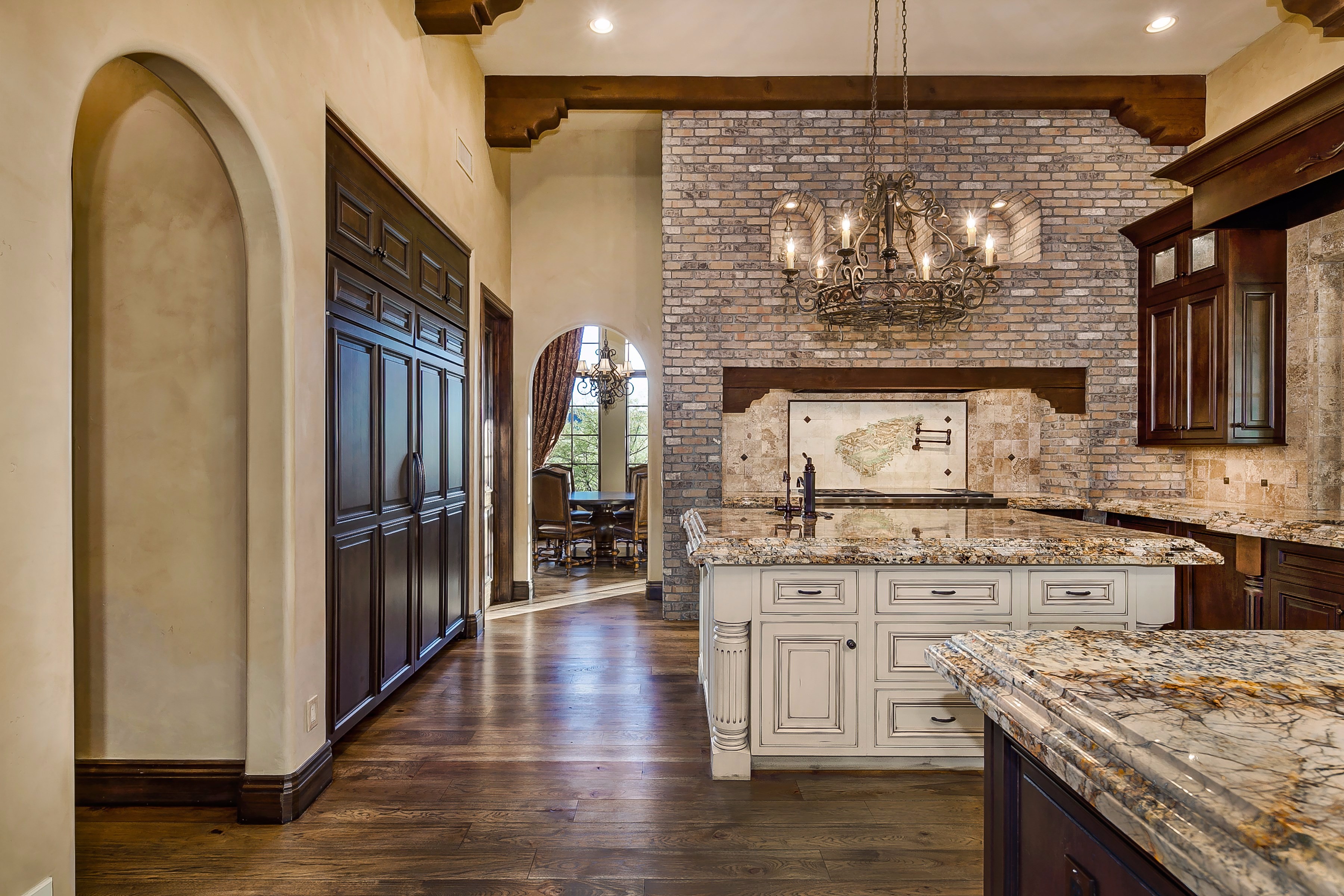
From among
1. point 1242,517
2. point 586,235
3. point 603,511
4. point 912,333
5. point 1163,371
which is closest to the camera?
Answer: point 1242,517

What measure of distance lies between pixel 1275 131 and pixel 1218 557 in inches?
97.5

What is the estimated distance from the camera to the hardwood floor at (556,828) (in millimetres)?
1874

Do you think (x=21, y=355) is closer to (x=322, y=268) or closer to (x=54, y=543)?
(x=54, y=543)

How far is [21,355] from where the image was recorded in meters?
1.32

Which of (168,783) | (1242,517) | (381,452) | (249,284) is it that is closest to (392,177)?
(249,284)

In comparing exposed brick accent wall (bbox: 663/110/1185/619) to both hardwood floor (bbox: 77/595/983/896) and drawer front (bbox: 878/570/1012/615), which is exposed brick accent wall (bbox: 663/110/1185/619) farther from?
drawer front (bbox: 878/570/1012/615)

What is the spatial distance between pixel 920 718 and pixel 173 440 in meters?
2.79

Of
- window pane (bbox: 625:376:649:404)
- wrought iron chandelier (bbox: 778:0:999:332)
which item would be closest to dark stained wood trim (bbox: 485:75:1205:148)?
wrought iron chandelier (bbox: 778:0:999:332)

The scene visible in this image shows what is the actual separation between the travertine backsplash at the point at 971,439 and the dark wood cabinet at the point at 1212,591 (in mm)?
1016

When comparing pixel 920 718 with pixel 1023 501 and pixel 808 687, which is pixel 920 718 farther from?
pixel 1023 501

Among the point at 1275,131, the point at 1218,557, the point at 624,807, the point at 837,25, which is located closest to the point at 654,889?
the point at 624,807

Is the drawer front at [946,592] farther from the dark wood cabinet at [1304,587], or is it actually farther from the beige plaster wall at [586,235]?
the beige plaster wall at [586,235]

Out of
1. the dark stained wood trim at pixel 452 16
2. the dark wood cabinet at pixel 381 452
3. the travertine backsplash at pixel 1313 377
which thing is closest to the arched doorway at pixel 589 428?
the dark wood cabinet at pixel 381 452

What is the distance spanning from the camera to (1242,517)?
3.47m
